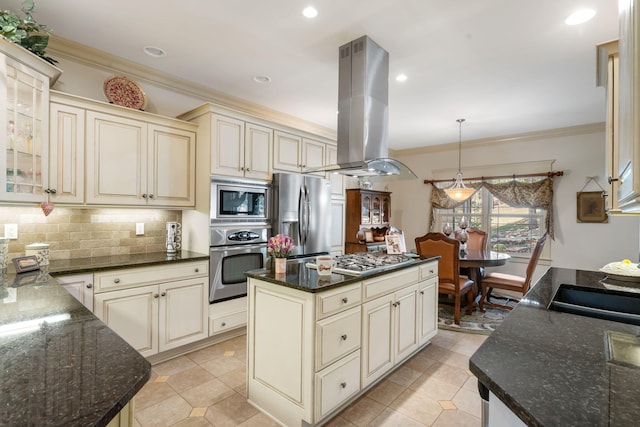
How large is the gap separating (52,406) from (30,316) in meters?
0.85

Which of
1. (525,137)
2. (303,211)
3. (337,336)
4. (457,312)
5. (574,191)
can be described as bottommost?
(457,312)

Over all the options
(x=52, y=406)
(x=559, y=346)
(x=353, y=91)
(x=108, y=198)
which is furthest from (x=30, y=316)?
(x=353, y=91)

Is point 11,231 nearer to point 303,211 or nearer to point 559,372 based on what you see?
point 303,211

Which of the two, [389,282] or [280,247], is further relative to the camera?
[389,282]

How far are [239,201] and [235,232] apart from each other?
0.32m

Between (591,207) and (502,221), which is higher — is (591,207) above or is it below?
above

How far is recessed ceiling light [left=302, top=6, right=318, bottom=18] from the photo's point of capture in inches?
81.2

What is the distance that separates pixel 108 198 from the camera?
2.54 m

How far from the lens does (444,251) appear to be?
139 inches

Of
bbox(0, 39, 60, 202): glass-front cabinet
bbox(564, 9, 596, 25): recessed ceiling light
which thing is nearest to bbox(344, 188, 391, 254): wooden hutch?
bbox(564, 9, 596, 25): recessed ceiling light

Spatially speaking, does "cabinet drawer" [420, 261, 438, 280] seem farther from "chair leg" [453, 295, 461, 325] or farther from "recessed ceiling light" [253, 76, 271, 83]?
"recessed ceiling light" [253, 76, 271, 83]

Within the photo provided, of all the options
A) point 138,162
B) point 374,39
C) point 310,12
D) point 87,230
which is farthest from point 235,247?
point 374,39

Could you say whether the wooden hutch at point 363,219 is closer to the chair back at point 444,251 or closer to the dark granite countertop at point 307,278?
the chair back at point 444,251

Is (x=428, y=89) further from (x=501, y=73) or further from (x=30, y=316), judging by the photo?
(x=30, y=316)
